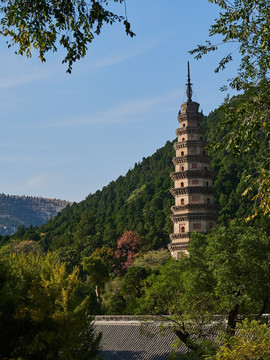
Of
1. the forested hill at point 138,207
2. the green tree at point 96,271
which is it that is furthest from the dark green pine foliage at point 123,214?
the green tree at point 96,271

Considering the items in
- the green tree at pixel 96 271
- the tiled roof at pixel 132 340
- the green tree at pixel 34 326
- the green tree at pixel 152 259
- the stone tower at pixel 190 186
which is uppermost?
the stone tower at pixel 190 186

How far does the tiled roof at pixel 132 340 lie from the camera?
33175mm

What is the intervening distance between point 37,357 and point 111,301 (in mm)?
32749

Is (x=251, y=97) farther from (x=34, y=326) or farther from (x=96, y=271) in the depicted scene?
(x=96, y=271)

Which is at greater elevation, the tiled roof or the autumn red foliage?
the autumn red foliage

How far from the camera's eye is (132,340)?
118 feet

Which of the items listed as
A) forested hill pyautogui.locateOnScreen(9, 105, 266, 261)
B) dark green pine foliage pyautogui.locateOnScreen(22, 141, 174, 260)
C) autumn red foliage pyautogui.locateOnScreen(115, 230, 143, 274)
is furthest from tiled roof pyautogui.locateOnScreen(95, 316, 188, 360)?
autumn red foliage pyautogui.locateOnScreen(115, 230, 143, 274)

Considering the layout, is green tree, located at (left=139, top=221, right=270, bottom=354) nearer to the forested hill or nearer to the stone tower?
the stone tower

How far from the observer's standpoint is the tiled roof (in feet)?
109

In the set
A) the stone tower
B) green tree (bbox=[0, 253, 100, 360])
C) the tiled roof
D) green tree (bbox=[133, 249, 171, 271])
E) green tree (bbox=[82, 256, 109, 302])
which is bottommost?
the tiled roof

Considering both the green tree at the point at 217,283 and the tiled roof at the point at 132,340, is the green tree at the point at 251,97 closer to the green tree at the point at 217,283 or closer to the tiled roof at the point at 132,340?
the green tree at the point at 217,283

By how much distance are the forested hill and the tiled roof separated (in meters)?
26.1

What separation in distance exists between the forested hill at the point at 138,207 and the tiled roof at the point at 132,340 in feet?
85.6

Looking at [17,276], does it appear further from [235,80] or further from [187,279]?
[235,80]
